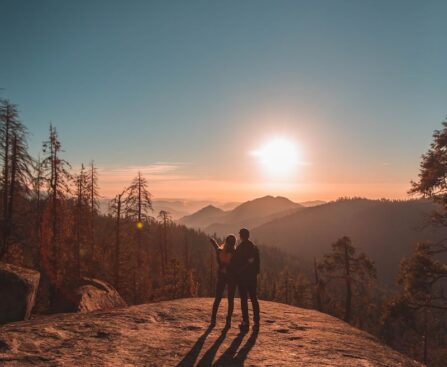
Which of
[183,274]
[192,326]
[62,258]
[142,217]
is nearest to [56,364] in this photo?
[192,326]

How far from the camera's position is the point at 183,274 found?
135 feet

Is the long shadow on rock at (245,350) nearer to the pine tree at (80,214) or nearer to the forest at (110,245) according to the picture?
the forest at (110,245)

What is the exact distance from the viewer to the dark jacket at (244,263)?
9.73m

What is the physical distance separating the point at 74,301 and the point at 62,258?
13.0 metres

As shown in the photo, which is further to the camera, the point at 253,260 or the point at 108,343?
the point at 253,260

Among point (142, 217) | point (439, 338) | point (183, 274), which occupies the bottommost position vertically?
point (439, 338)

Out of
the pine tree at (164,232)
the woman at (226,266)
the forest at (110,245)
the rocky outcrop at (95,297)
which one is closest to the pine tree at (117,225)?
the forest at (110,245)

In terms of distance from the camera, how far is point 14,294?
400 inches

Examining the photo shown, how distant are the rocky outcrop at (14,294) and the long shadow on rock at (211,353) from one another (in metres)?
6.04

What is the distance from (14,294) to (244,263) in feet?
22.4

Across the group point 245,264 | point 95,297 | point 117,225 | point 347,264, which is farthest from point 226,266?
point 347,264

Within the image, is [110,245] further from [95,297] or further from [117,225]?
[95,297]

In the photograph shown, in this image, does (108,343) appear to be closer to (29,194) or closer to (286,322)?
(286,322)

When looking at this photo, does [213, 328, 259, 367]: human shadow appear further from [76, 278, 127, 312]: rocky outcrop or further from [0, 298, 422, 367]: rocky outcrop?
[76, 278, 127, 312]: rocky outcrop
